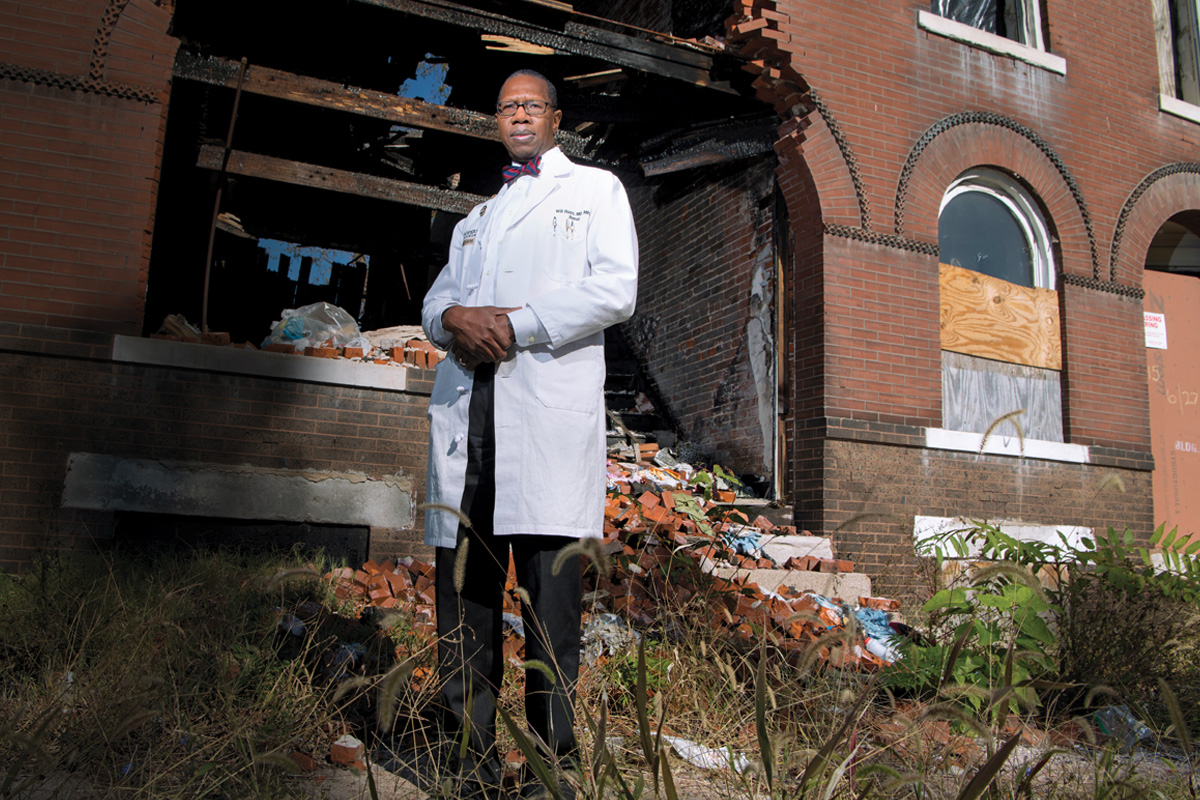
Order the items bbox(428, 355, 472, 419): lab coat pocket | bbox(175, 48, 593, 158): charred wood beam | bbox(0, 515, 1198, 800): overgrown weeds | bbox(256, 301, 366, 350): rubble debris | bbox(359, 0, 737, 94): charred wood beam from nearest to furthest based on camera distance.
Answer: bbox(0, 515, 1198, 800): overgrown weeds
bbox(428, 355, 472, 419): lab coat pocket
bbox(175, 48, 593, 158): charred wood beam
bbox(256, 301, 366, 350): rubble debris
bbox(359, 0, 737, 94): charred wood beam

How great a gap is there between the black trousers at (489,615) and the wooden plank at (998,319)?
21.2ft

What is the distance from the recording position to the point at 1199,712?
358 cm

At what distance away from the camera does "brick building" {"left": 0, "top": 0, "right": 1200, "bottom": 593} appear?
16.8ft

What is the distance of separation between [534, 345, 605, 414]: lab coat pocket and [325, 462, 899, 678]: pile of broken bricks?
908 millimetres

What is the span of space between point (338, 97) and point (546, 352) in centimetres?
452

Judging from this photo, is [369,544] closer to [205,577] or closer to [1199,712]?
[205,577]

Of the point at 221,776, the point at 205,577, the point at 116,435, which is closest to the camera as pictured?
the point at 221,776

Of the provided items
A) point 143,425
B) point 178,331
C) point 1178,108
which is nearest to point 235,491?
point 143,425

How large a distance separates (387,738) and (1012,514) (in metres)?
6.61

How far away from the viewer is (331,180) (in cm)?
621

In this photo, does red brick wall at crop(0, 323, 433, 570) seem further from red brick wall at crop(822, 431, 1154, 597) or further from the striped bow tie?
red brick wall at crop(822, 431, 1154, 597)

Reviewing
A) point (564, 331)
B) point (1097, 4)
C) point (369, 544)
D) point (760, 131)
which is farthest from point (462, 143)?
point (1097, 4)

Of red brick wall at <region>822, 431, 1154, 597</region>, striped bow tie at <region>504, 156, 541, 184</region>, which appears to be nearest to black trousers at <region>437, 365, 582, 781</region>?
striped bow tie at <region>504, 156, 541, 184</region>

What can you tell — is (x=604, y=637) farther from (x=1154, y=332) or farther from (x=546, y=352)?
(x=1154, y=332)
